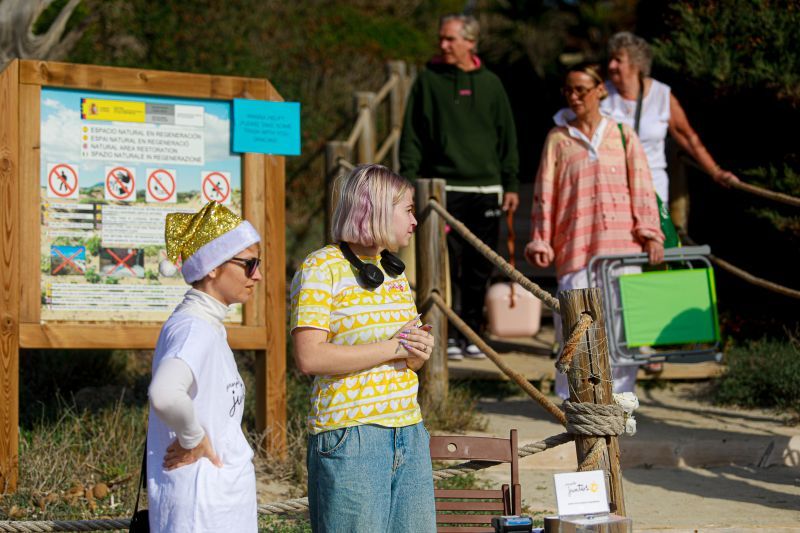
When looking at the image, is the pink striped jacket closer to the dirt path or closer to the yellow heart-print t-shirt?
the dirt path

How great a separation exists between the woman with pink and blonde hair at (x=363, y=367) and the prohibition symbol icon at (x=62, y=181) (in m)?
2.47

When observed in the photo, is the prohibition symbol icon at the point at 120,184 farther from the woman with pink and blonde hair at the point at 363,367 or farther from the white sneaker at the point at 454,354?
the white sneaker at the point at 454,354

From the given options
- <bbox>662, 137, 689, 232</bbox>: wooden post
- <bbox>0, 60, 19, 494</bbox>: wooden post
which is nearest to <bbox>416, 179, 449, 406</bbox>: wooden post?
<bbox>0, 60, 19, 494</bbox>: wooden post

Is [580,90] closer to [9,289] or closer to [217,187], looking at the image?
[217,187]

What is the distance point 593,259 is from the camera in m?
5.96

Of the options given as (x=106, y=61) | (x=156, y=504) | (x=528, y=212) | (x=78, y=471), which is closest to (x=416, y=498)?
(x=156, y=504)

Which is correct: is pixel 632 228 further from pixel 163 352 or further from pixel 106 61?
pixel 106 61

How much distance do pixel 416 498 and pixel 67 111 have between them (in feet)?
9.94

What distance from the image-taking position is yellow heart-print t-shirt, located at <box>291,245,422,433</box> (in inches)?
126

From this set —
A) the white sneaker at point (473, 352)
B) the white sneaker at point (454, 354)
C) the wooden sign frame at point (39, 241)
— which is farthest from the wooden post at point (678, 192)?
the wooden sign frame at point (39, 241)

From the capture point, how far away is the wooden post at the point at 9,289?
205 inches

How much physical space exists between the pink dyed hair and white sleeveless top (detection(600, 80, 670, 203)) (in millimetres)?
3898

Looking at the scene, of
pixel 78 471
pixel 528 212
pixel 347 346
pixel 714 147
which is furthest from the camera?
pixel 528 212

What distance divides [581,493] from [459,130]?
442cm
